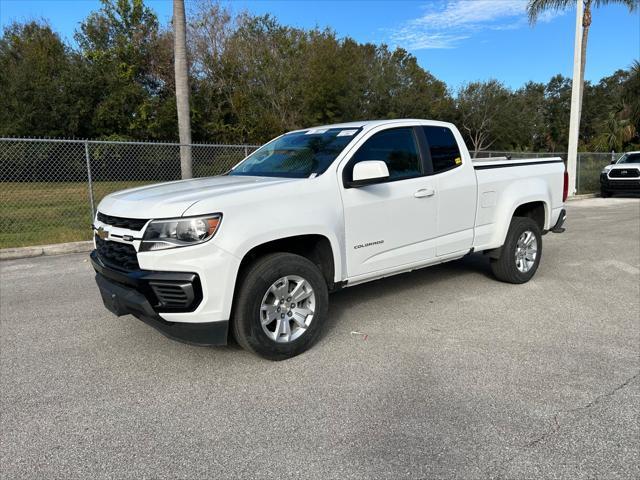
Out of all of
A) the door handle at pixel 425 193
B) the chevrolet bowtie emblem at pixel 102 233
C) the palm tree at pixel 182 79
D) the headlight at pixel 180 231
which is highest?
the palm tree at pixel 182 79

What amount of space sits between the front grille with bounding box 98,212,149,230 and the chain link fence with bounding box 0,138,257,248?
7.24m

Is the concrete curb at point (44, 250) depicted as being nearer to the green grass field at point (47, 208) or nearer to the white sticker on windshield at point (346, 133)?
the green grass field at point (47, 208)

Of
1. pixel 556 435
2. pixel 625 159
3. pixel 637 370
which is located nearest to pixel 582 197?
pixel 625 159

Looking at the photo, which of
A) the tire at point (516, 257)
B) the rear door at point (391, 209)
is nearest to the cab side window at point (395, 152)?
the rear door at point (391, 209)

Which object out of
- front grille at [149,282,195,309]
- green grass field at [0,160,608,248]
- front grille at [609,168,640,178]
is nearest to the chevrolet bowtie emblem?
front grille at [149,282,195,309]

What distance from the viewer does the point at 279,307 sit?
381 cm

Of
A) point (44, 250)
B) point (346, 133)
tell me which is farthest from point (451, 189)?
point (44, 250)

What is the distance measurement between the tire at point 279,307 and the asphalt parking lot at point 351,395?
0.18 meters

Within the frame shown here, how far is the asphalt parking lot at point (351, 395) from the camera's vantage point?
265 centimetres

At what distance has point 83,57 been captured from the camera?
90.4ft

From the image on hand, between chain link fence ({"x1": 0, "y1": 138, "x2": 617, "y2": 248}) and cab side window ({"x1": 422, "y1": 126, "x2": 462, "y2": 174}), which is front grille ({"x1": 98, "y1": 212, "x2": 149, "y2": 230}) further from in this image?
chain link fence ({"x1": 0, "y1": 138, "x2": 617, "y2": 248})

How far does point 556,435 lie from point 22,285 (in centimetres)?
636

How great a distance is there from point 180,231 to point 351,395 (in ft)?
5.30

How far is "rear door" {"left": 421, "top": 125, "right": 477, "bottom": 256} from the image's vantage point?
197 inches
